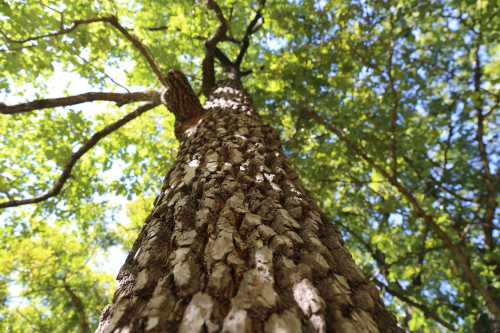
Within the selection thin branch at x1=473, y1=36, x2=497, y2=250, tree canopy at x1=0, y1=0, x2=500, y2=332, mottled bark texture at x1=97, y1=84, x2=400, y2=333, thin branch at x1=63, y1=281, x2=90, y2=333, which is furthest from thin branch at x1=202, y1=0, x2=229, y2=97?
thin branch at x1=63, y1=281, x2=90, y2=333

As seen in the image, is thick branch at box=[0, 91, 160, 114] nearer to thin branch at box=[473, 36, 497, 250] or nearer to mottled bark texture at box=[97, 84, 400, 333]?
mottled bark texture at box=[97, 84, 400, 333]

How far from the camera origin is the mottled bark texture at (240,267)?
2.80 ft

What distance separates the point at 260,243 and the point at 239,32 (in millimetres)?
6801

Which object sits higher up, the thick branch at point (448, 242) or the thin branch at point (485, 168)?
the thin branch at point (485, 168)

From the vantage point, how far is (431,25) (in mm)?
7133

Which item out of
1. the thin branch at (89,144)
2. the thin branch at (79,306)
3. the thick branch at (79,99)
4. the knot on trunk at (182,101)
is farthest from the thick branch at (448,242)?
the thin branch at (79,306)

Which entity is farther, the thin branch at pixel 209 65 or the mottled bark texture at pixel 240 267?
the thin branch at pixel 209 65

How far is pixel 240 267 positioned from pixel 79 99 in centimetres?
364

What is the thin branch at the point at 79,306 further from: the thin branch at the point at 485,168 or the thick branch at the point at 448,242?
the thin branch at the point at 485,168

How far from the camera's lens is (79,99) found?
371 centimetres

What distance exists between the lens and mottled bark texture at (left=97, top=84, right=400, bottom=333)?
85cm

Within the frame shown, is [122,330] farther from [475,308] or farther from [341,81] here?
[475,308]

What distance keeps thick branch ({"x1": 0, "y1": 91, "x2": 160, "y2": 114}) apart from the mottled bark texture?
2636 millimetres

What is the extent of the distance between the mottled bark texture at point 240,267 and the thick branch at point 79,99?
8.65 feet
